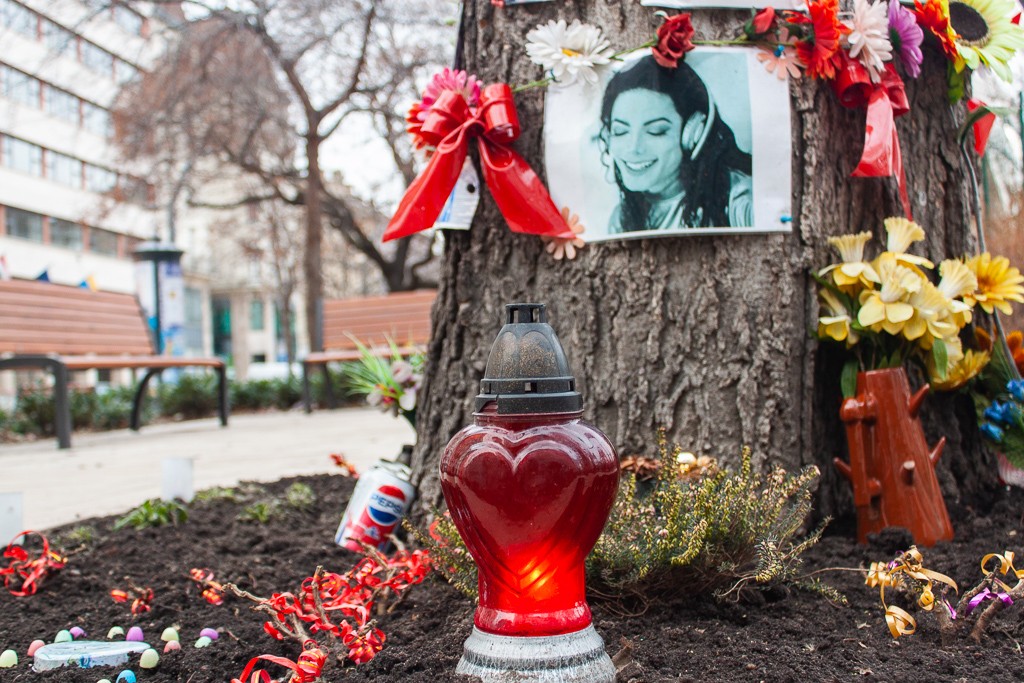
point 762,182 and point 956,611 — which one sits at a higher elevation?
point 762,182

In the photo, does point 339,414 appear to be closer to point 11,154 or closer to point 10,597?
point 10,597

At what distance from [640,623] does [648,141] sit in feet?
4.12

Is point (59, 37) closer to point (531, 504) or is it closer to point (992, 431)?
point (992, 431)

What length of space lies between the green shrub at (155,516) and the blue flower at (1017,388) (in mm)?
2848

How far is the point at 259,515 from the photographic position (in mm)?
3518

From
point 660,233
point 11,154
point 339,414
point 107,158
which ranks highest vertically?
point 11,154

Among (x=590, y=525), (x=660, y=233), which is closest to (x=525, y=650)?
(x=590, y=525)

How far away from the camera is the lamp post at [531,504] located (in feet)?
4.70

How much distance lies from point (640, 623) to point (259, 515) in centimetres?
199

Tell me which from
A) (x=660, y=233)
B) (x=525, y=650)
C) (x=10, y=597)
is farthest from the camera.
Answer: (x=10, y=597)

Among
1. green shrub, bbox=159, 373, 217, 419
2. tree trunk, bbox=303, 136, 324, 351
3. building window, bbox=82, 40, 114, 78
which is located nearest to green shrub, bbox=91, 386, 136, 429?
green shrub, bbox=159, 373, 217, 419

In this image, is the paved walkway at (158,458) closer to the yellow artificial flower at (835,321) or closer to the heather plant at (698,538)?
the heather plant at (698,538)

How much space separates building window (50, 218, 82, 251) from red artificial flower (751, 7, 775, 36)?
44943 millimetres

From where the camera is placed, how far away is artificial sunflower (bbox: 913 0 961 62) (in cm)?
264
